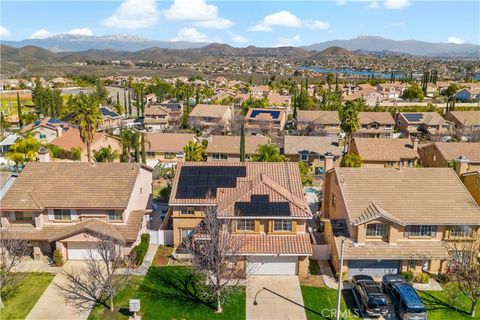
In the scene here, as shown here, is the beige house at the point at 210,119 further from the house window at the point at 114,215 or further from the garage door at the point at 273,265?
the garage door at the point at 273,265

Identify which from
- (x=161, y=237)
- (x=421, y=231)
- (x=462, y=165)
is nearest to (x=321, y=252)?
(x=421, y=231)

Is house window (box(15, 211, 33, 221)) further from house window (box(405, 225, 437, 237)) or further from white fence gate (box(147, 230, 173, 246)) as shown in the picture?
house window (box(405, 225, 437, 237))

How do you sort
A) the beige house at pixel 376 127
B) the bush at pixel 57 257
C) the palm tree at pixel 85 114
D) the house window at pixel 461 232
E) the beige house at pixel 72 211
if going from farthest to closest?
the beige house at pixel 376 127 → the palm tree at pixel 85 114 → the beige house at pixel 72 211 → the bush at pixel 57 257 → the house window at pixel 461 232

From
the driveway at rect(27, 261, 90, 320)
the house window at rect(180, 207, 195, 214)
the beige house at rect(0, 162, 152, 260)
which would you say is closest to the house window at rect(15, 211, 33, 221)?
the beige house at rect(0, 162, 152, 260)

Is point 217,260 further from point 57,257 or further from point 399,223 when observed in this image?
point 57,257

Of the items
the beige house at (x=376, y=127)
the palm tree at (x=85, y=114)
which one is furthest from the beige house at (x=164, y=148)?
the beige house at (x=376, y=127)

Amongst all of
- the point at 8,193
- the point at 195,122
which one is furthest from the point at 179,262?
the point at 195,122

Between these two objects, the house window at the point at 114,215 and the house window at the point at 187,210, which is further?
the house window at the point at 187,210
